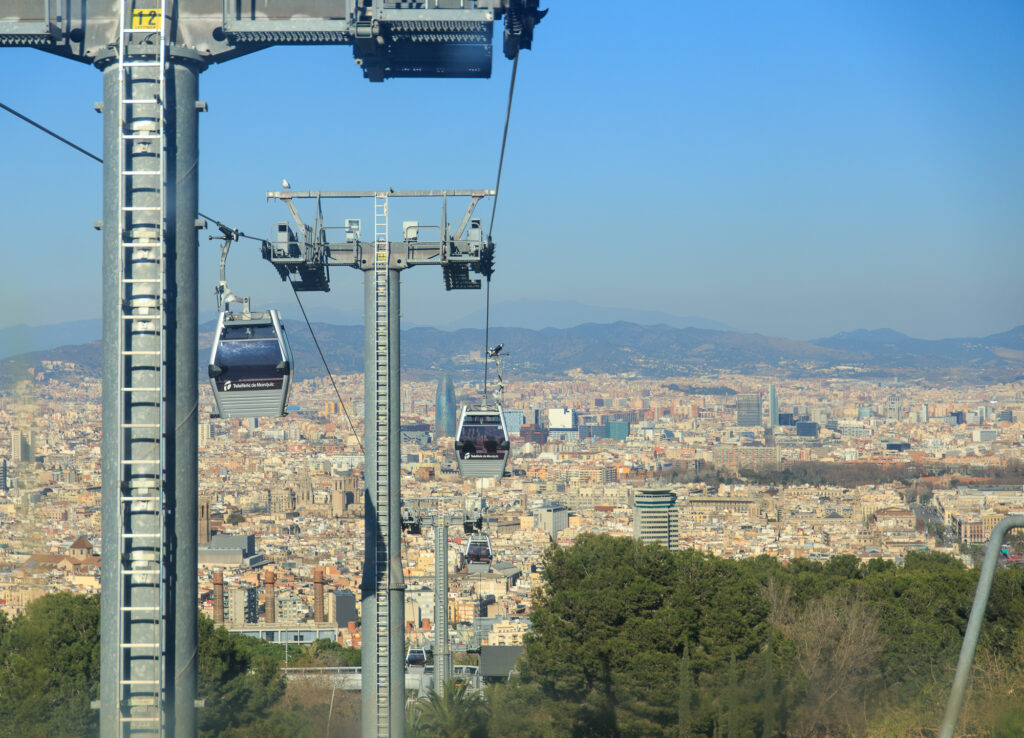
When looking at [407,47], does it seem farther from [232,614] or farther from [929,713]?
[232,614]

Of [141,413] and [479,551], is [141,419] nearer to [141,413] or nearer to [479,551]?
[141,413]

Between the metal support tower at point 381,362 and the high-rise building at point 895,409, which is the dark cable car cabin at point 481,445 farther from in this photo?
the high-rise building at point 895,409

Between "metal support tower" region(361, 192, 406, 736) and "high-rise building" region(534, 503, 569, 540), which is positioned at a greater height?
"metal support tower" region(361, 192, 406, 736)

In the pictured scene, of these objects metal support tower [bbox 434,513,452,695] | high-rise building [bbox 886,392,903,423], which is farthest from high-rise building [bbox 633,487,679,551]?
high-rise building [bbox 886,392,903,423]

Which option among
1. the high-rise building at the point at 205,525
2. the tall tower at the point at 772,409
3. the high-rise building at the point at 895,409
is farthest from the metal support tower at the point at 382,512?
the tall tower at the point at 772,409

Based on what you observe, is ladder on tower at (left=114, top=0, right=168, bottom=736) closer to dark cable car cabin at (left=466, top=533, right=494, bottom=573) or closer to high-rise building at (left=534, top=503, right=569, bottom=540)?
dark cable car cabin at (left=466, top=533, right=494, bottom=573)

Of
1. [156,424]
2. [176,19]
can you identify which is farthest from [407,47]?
[156,424]

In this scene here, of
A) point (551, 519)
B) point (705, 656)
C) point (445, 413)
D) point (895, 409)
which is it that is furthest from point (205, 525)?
point (895, 409)
